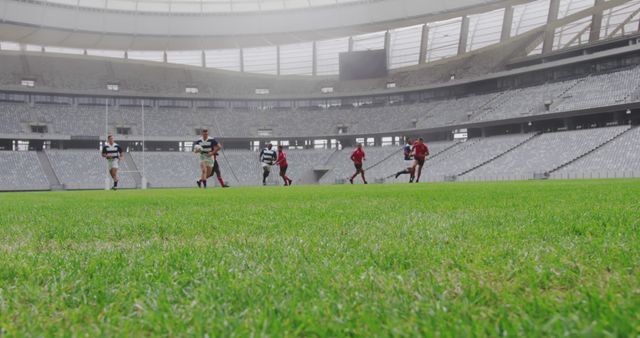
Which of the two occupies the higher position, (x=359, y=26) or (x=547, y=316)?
(x=359, y=26)

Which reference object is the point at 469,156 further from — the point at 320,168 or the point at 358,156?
the point at 358,156

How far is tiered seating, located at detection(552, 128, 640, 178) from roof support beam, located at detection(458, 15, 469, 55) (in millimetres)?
22123

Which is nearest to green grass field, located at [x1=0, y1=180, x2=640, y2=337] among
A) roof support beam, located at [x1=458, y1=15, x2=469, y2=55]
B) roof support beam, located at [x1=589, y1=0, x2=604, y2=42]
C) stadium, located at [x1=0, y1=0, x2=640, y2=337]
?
stadium, located at [x1=0, y1=0, x2=640, y2=337]

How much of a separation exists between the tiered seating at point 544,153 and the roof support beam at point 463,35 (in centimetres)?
1686

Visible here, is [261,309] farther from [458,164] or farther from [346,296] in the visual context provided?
[458,164]

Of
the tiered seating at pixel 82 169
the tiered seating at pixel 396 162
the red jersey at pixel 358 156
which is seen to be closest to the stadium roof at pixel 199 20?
the tiered seating at pixel 82 169

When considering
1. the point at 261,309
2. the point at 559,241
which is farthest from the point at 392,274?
the point at 559,241

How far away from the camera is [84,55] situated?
57625 millimetres

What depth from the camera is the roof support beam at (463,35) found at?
52766 mm

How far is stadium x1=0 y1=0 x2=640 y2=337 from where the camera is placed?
1.60 meters

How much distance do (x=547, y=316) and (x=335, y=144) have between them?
197 ft

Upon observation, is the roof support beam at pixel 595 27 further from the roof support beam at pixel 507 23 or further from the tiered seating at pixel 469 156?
the tiered seating at pixel 469 156

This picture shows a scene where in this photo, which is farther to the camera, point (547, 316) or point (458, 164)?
point (458, 164)

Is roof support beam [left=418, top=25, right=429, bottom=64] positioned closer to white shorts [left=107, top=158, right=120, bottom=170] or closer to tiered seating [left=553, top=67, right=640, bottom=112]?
tiered seating [left=553, top=67, right=640, bottom=112]
